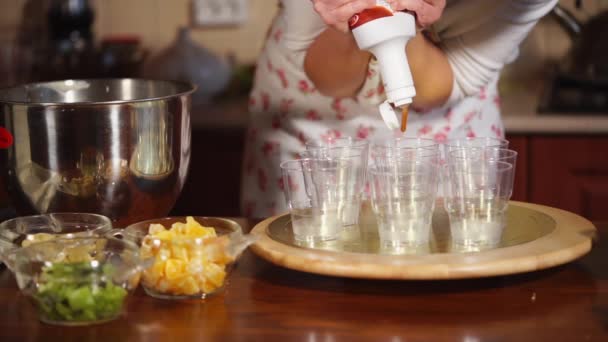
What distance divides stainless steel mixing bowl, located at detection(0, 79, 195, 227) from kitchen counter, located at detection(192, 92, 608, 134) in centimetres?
96

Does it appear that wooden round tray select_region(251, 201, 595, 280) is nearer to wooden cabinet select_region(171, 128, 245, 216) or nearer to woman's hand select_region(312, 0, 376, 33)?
woman's hand select_region(312, 0, 376, 33)

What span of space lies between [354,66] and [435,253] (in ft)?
1.65

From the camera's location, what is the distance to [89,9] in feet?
7.88

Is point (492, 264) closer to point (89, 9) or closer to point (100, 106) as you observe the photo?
point (100, 106)

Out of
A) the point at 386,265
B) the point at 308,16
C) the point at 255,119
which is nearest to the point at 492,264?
the point at 386,265

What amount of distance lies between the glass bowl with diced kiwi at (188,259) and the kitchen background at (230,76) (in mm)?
1203

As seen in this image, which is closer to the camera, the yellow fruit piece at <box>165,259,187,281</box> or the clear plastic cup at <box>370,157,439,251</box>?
the yellow fruit piece at <box>165,259,187,281</box>

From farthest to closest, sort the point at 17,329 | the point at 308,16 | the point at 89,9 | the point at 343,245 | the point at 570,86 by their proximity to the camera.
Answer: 1. the point at 89,9
2. the point at 570,86
3. the point at 308,16
4. the point at 343,245
5. the point at 17,329

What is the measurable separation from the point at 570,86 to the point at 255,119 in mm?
805

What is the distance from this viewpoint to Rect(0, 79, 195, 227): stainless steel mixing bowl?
1092 mm

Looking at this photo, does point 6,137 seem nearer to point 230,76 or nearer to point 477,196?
point 477,196

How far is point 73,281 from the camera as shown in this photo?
85 cm

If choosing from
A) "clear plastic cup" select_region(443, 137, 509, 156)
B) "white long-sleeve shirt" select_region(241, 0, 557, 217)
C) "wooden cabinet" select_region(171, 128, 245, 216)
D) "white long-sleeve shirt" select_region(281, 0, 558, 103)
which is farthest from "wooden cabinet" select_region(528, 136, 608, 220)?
"clear plastic cup" select_region(443, 137, 509, 156)

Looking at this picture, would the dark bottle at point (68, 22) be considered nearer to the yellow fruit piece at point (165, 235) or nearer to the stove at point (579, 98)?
the stove at point (579, 98)
